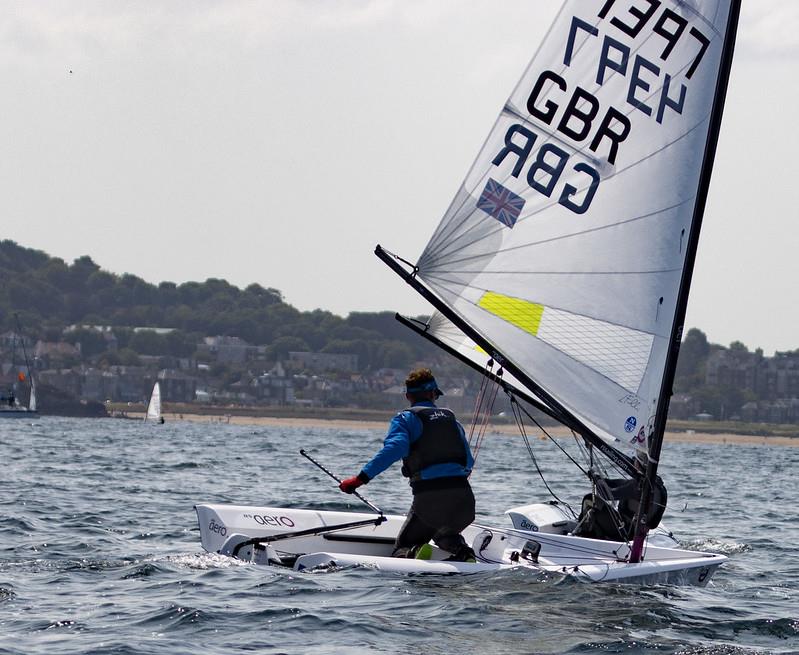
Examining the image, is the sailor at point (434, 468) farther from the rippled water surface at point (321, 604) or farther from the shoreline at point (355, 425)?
the shoreline at point (355, 425)

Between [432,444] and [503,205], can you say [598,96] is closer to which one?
[503,205]

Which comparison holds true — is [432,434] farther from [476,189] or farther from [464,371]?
[464,371]

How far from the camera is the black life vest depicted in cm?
891

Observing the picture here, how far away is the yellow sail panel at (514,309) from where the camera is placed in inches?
376

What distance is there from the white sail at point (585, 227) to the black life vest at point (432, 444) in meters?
0.89

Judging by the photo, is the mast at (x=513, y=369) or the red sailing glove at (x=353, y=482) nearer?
the red sailing glove at (x=353, y=482)

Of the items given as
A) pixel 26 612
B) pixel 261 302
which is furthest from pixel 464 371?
pixel 26 612

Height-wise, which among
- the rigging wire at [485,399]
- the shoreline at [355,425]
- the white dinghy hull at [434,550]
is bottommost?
the shoreline at [355,425]

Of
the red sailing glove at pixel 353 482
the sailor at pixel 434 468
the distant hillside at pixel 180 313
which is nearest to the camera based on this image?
the red sailing glove at pixel 353 482

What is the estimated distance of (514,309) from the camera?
954 cm

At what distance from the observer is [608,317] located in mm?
9555

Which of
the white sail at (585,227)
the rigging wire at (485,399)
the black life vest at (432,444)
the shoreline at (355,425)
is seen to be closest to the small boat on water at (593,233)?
the white sail at (585,227)

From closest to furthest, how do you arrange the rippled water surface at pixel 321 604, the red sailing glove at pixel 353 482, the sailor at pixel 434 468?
the rippled water surface at pixel 321 604 < the red sailing glove at pixel 353 482 < the sailor at pixel 434 468

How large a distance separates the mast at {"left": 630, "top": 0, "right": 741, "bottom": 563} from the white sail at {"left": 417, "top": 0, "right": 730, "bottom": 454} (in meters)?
0.05
